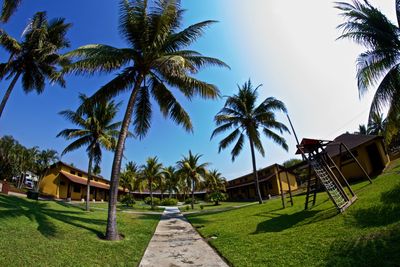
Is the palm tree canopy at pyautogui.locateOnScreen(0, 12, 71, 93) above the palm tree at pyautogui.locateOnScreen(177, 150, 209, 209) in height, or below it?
above

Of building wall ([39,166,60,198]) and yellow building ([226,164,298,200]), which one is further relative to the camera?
yellow building ([226,164,298,200])

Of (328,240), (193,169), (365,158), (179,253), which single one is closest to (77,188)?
(193,169)

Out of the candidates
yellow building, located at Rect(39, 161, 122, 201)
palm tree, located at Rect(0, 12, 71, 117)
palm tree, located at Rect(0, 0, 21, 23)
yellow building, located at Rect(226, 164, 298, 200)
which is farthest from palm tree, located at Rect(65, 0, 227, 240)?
yellow building, located at Rect(39, 161, 122, 201)

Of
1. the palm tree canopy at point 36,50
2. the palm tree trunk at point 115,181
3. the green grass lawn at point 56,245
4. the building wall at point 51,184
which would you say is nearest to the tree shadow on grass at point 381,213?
the green grass lawn at point 56,245

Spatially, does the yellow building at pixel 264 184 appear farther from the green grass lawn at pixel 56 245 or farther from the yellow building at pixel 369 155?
the green grass lawn at pixel 56 245

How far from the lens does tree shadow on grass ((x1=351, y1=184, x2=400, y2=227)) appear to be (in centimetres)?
661

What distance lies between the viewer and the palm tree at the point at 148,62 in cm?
974

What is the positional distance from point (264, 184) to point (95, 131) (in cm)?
2876

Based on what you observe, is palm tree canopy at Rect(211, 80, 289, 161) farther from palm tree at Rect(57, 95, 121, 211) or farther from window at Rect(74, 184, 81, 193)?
window at Rect(74, 184, 81, 193)

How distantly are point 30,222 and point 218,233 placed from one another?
749 cm

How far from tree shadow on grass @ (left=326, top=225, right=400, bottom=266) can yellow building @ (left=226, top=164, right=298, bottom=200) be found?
24.6 meters

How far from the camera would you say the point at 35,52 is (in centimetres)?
1725

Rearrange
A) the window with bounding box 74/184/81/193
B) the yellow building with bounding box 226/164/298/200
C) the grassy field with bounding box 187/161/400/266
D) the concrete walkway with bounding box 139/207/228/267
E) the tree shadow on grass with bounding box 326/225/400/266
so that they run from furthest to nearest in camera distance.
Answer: the window with bounding box 74/184/81/193, the yellow building with bounding box 226/164/298/200, the concrete walkway with bounding box 139/207/228/267, the grassy field with bounding box 187/161/400/266, the tree shadow on grass with bounding box 326/225/400/266

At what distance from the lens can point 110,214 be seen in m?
9.09
